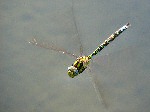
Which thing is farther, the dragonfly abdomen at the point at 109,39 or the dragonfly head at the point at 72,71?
the dragonfly abdomen at the point at 109,39

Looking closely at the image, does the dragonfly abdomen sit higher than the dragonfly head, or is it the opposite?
the dragonfly abdomen

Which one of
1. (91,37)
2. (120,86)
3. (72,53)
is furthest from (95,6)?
(120,86)

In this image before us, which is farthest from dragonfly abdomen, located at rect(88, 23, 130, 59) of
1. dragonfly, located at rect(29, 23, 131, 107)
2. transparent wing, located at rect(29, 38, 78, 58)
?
transparent wing, located at rect(29, 38, 78, 58)

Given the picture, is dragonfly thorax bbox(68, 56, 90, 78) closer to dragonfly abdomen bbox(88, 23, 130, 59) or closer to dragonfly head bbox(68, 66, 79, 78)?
dragonfly head bbox(68, 66, 79, 78)

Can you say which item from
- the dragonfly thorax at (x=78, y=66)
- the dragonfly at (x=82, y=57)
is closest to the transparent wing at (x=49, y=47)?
the dragonfly at (x=82, y=57)

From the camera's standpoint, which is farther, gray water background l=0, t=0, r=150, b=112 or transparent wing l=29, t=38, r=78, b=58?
transparent wing l=29, t=38, r=78, b=58

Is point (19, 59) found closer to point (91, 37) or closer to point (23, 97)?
point (23, 97)

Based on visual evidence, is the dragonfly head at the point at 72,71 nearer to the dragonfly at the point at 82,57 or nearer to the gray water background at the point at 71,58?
the dragonfly at the point at 82,57

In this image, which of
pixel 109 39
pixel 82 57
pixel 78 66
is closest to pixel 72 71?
pixel 78 66
